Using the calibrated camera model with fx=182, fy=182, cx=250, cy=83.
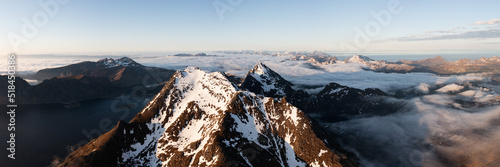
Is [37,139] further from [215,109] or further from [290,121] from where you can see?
[290,121]

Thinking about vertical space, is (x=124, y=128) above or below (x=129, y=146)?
above

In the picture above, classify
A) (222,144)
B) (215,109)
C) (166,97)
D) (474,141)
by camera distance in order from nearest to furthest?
(222,144) < (215,109) < (166,97) < (474,141)

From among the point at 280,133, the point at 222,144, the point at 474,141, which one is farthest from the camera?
the point at 474,141

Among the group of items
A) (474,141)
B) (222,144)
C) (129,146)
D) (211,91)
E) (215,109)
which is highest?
(211,91)

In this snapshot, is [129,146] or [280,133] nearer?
[129,146]

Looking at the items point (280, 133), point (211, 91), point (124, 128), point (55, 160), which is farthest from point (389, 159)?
point (55, 160)

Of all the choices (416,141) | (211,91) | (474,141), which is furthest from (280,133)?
(474,141)
